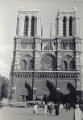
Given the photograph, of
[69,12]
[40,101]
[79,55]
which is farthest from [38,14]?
[40,101]

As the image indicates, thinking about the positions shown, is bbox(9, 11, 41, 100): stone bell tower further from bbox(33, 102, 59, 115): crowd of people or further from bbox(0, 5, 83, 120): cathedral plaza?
bbox(33, 102, 59, 115): crowd of people

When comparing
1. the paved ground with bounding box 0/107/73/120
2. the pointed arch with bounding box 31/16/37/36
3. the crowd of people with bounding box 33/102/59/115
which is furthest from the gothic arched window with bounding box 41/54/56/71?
the paved ground with bounding box 0/107/73/120

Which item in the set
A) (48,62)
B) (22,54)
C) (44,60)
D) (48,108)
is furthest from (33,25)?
(48,108)

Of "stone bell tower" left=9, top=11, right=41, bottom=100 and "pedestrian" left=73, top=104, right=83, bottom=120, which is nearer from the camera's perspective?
"pedestrian" left=73, top=104, right=83, bottom=120

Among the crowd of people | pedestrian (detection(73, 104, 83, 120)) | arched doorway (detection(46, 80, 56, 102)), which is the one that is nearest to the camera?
pedestrian (detection(73, 104, 83, 120))

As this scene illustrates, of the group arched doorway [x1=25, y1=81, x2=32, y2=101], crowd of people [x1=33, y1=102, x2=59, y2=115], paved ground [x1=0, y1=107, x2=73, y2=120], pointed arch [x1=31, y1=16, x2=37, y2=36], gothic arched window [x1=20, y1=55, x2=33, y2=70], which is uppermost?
pointed arch [x1=31, y1=16, x2=37, y2=36]

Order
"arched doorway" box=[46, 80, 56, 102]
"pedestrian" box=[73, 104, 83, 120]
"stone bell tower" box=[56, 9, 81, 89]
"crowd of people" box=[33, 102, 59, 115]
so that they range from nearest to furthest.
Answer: "pedestrian" box=[73, 104, 83, 120]
"crowd of people" box=[33, 102, 59, 115]
"arched doorway" box=[46, 80, 56, 102]
"stone bell tower" box=[56, 9, 81, 89]

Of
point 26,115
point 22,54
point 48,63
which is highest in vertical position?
point 22,54

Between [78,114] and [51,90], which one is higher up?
[51,90]

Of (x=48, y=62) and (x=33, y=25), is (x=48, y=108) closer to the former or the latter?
(x=48, y=62)
